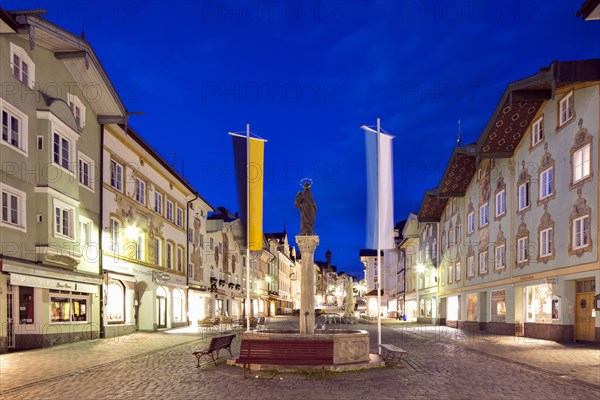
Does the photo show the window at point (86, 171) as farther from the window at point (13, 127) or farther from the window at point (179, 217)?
the window at point (179, 217)

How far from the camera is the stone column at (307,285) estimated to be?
612 inches

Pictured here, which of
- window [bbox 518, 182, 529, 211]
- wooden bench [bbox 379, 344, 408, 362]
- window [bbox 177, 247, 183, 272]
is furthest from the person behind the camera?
window [bbox 177, 247, 183, 272]

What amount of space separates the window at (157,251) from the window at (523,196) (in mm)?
21982

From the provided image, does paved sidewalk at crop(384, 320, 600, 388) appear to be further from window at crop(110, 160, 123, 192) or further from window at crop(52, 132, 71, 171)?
window at crop(110, 160, 123, 192)

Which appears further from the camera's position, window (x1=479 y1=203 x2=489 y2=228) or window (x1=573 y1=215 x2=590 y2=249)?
window (x1=479 y1=203 x2=489 y2=228)

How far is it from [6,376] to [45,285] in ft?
26.2

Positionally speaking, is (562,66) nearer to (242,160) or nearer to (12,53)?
(242,160)

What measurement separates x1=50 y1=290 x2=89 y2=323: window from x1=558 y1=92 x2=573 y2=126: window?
23012mm

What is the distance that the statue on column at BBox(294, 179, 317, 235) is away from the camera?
1612 cm

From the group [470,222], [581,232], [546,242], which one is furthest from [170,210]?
[581,232]

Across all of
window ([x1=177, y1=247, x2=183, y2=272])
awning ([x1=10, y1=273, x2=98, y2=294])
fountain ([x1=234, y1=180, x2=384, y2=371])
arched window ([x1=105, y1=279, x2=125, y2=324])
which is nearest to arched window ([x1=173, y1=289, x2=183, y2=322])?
window ([x1=177, y1=247, x2=183, y2=272])

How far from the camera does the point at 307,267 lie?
51.3 ft

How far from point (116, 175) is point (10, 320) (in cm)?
1099

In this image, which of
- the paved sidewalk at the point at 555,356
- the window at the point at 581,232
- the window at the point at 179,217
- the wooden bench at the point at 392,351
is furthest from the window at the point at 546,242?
the window at the point at 179,217
